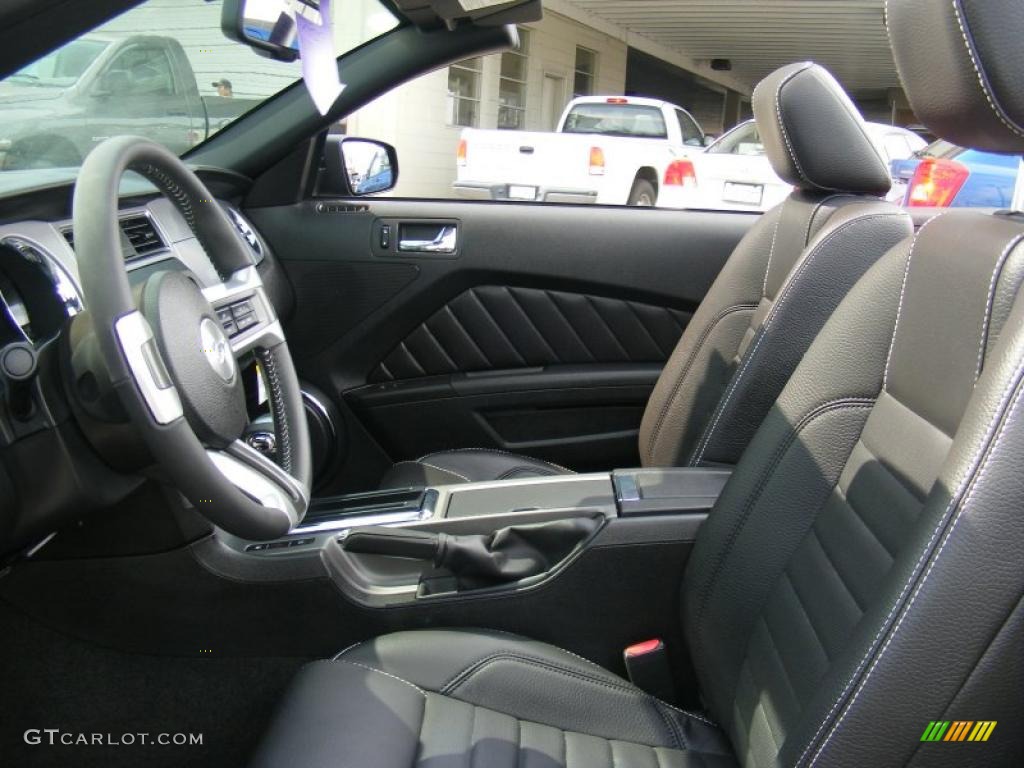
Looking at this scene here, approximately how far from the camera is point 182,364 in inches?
44.8

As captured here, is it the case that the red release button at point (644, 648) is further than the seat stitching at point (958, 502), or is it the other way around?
the red release button at point (644, 648)

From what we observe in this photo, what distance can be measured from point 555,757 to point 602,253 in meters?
1.64

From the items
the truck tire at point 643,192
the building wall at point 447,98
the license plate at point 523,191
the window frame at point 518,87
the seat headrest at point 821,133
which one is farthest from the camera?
the window frame at point 518,87

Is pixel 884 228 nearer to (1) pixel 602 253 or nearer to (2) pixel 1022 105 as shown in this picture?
(2) pixel 1022 105

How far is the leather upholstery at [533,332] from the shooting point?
2734 mm

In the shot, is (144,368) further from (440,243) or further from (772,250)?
(440,243)

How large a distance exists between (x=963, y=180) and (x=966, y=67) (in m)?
3.64

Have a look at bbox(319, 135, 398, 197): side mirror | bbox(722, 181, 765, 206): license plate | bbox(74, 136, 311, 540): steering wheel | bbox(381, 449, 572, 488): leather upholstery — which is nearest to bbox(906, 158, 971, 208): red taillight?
bbox(722, 181, 765, 206): license plate

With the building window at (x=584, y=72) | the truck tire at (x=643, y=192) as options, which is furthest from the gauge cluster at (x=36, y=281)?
the building window at (x=584, y=72)

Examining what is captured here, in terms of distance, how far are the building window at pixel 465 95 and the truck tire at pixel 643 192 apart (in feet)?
12.2

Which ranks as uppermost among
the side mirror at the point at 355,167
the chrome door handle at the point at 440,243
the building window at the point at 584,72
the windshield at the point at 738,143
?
the side mirror at the point at 355,167

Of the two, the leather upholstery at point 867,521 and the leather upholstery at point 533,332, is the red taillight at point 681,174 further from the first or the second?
the leather upholstery at point 867,521

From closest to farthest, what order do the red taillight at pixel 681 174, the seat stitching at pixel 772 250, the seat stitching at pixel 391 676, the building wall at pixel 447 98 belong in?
the seat stitching at pixel 391 676
the seat stitching at pixel 772 250
the red taillight at pixel 681 174
the building wall at pixel 447 98

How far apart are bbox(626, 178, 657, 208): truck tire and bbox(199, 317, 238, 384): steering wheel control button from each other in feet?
19.2
